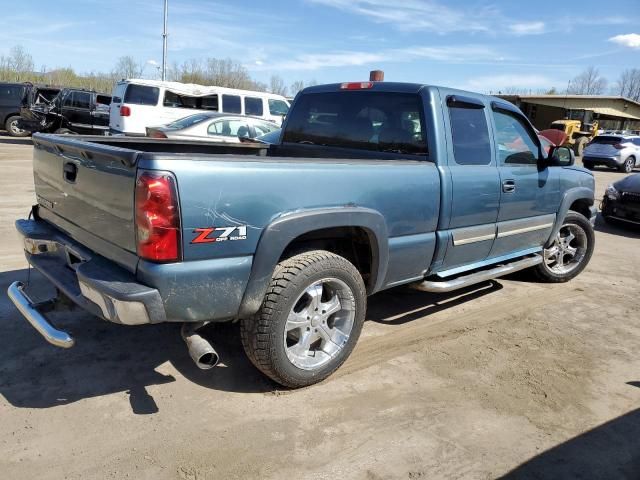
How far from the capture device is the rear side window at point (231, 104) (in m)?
15.8

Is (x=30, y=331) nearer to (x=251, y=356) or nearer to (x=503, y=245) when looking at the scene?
(x=251, y=356)

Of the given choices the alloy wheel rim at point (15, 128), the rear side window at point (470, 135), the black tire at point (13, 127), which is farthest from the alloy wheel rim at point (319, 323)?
the alloy wheel rim at point (15, 128)

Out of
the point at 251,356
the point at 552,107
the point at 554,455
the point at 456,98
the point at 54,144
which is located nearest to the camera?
the point at 554,455

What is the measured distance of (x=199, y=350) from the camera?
106 inches

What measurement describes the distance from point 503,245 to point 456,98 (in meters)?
1.43

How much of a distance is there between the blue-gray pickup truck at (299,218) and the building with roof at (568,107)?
4176 centimetres

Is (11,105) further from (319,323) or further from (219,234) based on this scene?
(219,234)

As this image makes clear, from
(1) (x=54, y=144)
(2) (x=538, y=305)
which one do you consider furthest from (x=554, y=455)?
(1) (x=54, y=144)

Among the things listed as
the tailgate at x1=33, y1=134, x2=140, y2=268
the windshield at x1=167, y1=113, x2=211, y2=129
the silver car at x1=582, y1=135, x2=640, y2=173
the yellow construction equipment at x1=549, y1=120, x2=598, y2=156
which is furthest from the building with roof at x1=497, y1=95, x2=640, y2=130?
the tailgate at x1=33, y1=134, x2=140, y2=268

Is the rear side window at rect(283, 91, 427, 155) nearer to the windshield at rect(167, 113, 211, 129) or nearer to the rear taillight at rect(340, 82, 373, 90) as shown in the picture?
the rear taillight at rect(340, 82, 373, 90)

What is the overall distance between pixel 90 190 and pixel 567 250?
5142 mm

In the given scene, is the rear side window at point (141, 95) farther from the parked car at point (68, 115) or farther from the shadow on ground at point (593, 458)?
the shadow on ground at point (593, 458)

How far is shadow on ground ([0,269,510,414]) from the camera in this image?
3096mm

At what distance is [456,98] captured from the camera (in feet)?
13.3
